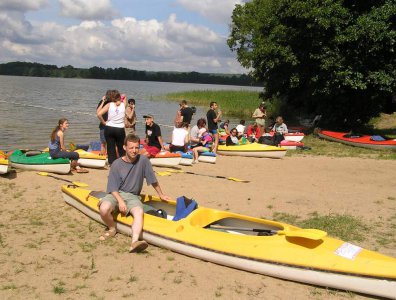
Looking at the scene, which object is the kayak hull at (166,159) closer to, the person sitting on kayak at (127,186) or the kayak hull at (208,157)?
the kayak hull at (208,157)

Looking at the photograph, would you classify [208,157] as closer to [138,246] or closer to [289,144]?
[289,144]

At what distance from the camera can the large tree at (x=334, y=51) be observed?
16.7m

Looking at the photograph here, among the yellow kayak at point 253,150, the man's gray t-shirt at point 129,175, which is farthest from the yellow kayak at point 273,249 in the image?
the yellow kayak at point 253,150

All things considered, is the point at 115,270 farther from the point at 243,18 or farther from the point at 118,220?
the point at 243,18

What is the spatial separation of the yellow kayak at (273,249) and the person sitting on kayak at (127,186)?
143 millimetres

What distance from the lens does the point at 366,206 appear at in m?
7.95

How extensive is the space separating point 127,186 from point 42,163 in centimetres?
450

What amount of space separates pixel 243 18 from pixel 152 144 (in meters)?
18.0

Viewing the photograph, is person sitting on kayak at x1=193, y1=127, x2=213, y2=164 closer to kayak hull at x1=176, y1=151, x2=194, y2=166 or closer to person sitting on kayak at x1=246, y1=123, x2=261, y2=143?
kayak hull at x1=176, y1=151, x2=194, y2=166

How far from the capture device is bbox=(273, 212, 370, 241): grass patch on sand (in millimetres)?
6355

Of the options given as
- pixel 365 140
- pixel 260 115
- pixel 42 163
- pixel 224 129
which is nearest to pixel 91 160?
pixel 42 163

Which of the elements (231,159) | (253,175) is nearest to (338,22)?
(231,159)

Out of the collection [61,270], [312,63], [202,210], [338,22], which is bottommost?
[61,270]

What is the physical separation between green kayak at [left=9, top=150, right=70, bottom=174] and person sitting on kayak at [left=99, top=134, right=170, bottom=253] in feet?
13.3
